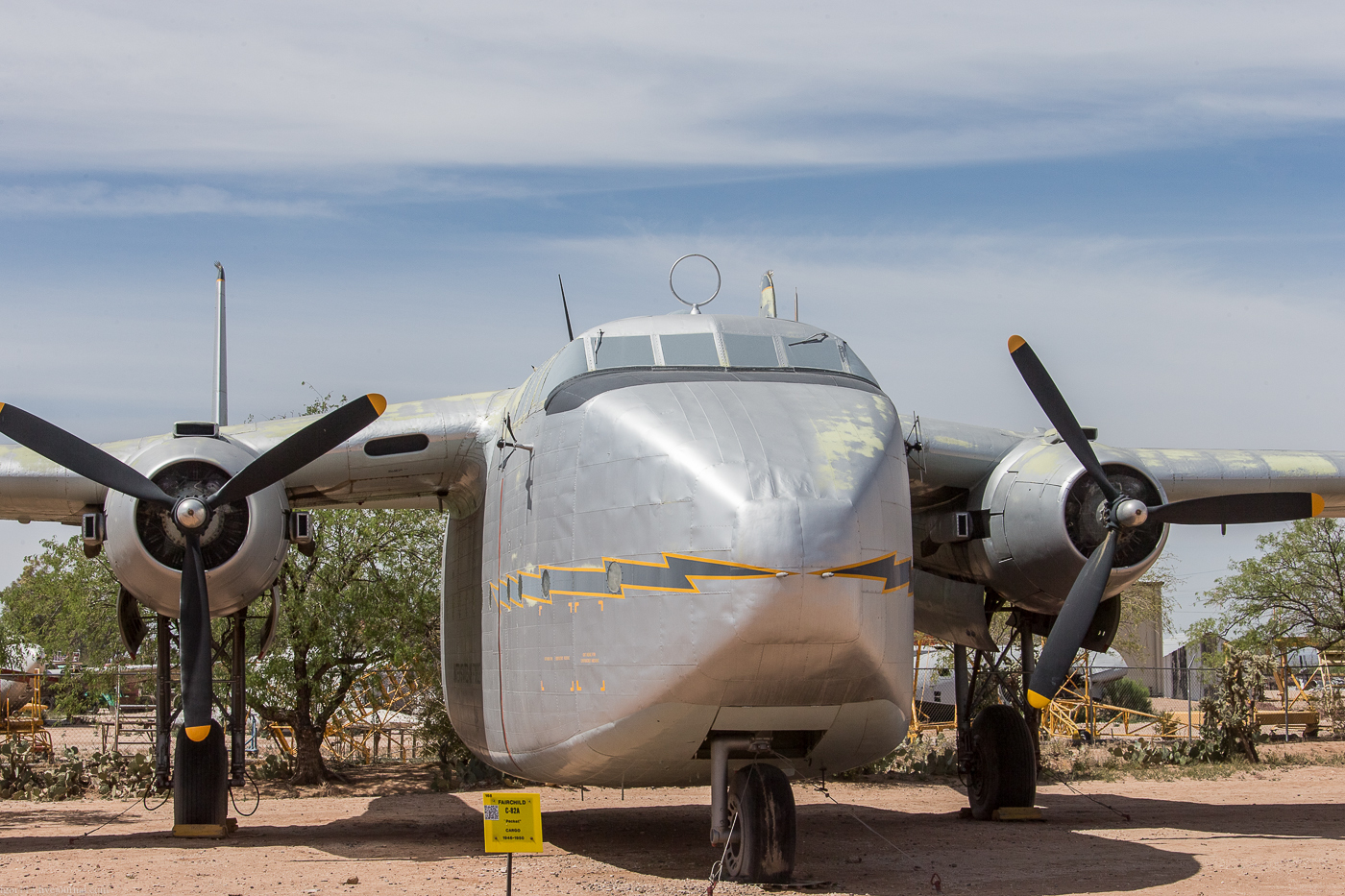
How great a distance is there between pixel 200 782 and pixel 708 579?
7.47 metres

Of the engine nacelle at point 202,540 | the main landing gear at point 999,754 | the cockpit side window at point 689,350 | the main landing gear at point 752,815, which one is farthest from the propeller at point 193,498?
the main landing gear at point 999,754

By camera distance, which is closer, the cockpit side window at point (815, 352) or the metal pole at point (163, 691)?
the cockpit side window at point (815, 352)

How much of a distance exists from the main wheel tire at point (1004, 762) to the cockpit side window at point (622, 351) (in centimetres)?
653

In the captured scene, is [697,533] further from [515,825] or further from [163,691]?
[163,691]

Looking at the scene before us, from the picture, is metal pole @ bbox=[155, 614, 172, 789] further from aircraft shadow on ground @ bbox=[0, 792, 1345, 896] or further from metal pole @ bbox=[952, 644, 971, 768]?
metal pole @ bbox=[952, 644, 971, 768]

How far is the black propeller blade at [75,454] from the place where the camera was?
1128 centimetres

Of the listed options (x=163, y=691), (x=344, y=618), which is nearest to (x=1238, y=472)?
(x=163, y=691)

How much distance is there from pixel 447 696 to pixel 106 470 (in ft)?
15.0

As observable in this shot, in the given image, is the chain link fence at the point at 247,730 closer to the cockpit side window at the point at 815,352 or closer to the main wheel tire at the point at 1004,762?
the main wheel tire at the point at 1004,762

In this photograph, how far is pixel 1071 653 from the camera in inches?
449

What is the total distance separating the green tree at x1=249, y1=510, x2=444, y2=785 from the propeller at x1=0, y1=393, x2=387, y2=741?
32.8 ft

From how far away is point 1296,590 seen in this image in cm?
3462

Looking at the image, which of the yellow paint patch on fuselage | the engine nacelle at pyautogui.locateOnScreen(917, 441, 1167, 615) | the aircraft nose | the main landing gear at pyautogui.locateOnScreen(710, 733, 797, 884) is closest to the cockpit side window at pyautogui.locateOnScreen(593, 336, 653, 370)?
the aircraft nose

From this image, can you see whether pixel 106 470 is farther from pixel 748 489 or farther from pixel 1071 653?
pixel 1071 653
